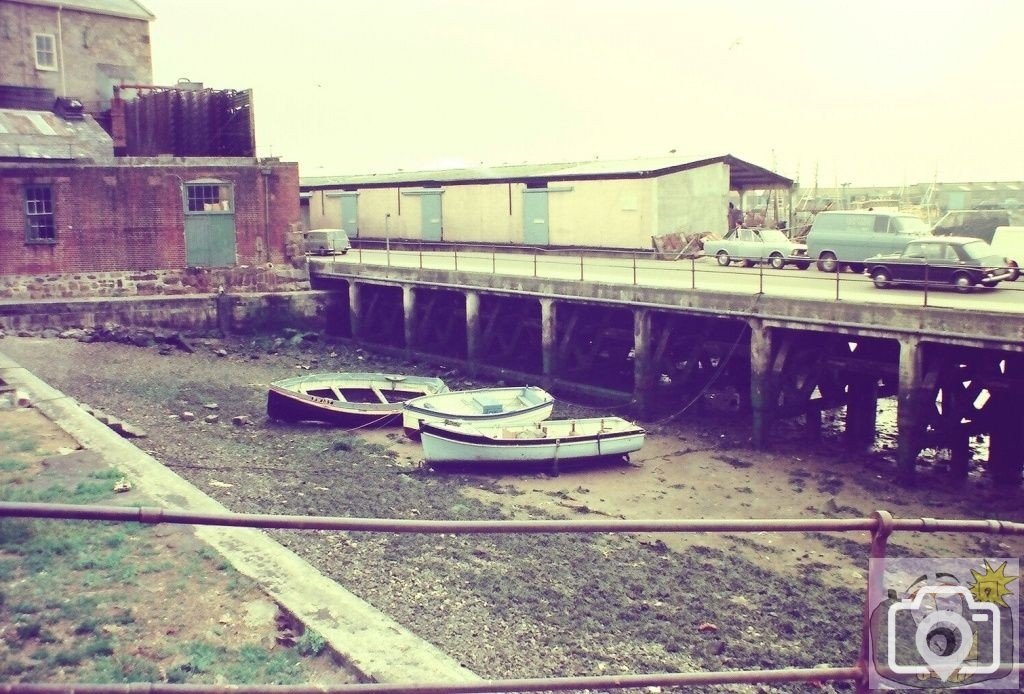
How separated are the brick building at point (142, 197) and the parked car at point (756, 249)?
15.6 meters

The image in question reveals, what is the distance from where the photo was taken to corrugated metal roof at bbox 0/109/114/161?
97.6ft

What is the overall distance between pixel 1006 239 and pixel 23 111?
32.7m

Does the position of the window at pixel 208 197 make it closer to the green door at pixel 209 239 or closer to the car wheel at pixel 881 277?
the green door at pixel 209 239

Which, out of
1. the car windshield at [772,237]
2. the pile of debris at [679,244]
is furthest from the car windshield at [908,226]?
the pile of debris at [679,244]

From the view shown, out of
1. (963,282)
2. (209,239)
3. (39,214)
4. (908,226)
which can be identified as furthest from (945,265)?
(39,214)

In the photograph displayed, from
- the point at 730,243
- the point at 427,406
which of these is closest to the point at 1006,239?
the point at 730,243

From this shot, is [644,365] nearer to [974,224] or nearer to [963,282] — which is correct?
[963,282]

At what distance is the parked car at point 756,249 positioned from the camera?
88.1ft

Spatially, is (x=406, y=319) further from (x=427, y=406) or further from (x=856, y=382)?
(x=856, y=382)

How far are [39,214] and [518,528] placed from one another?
30.6m

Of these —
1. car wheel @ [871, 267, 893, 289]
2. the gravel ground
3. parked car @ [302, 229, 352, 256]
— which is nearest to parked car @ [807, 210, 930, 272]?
car wheel @ [871, 267, 893, 289]

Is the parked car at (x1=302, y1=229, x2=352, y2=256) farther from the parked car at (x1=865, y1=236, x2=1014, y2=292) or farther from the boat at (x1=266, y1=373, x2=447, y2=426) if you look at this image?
the parked car at (x1=865, y1=236, x2=1014, y2=292)

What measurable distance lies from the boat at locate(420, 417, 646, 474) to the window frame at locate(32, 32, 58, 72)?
30.1 metres

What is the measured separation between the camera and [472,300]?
2770 centimetres
